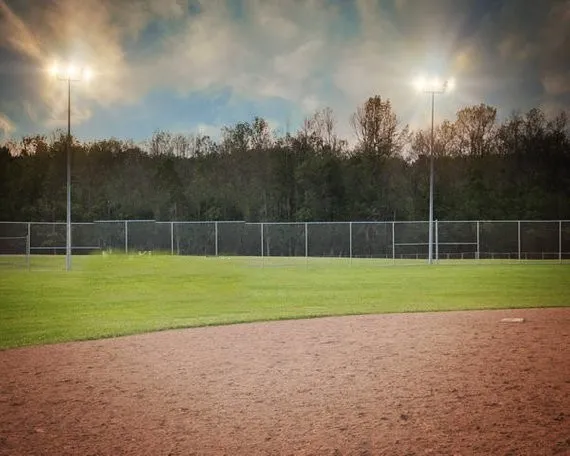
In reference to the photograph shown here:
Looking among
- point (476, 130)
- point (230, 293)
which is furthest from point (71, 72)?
point (476, 130)

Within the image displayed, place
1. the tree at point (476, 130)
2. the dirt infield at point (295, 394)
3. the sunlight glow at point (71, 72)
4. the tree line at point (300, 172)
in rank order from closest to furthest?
the dirt infield at point (295, 394), the sunlight glow at point (71, 72), the tree line at point (300, 172), the tree at point (476, 130)

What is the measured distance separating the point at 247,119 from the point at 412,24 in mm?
18028

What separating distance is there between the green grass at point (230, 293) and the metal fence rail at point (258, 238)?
6.65m

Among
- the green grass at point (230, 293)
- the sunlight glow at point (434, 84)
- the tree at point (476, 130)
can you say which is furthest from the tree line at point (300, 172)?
the green grass at point (230, 293)

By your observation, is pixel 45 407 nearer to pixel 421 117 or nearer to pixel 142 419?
pixel 142 419

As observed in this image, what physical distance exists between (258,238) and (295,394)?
2857 cm

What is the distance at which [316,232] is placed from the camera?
35.2 meters

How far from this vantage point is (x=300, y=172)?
1721 inches

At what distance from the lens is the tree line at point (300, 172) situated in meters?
38.5

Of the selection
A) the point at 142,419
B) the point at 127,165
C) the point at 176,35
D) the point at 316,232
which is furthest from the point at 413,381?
the point at 127,165

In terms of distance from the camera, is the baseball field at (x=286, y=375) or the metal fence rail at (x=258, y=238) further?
the metal fence rail at (x=258, y=238)

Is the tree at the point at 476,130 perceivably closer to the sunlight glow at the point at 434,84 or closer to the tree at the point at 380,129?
the tree at the point at 380,129

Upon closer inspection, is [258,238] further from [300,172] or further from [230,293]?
[230,293]

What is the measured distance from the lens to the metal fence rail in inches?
1268
